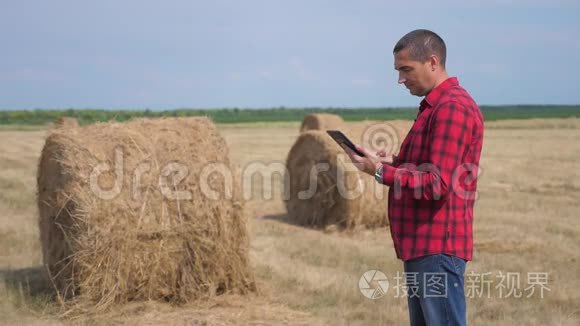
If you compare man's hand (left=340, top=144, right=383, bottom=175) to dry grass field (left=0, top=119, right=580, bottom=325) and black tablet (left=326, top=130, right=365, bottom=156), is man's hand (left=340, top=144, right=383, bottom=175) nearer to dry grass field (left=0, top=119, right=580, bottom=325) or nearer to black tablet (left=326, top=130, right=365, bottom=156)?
black tablet (left=326, top=130, right=365, bottom=156)

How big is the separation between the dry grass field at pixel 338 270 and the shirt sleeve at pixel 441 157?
3.22 m

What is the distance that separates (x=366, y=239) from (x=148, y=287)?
457 centimetres

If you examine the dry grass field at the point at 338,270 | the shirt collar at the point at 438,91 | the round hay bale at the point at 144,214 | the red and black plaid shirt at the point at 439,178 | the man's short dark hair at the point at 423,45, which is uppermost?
the man's short dark hair at the point at 423,45

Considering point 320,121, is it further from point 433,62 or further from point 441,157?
point 441,157

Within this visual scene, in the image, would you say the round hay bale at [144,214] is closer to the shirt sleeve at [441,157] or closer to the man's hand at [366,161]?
the man's hand at [366,161]

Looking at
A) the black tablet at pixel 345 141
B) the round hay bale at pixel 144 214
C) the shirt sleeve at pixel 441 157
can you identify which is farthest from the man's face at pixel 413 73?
the round hay bale at pixel 144 214

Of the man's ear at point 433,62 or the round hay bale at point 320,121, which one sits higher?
the man's ear at point 433,62

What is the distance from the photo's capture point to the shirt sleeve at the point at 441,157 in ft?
10.1

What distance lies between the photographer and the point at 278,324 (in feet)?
20.5

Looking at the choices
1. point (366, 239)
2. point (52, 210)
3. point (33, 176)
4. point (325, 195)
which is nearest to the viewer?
point (52, 210)

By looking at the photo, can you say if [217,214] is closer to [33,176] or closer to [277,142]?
[33,176]

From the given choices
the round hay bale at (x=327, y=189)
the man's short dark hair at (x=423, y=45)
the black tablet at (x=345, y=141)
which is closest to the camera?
the man's short dark hair at (x=423, y=45)

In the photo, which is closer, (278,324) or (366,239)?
(278,324)

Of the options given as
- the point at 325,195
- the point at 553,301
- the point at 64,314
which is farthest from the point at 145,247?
the point at 325,195
